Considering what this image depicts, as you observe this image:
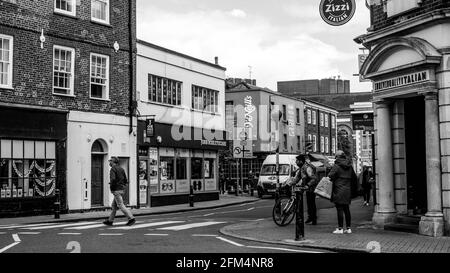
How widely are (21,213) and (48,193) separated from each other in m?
1.44

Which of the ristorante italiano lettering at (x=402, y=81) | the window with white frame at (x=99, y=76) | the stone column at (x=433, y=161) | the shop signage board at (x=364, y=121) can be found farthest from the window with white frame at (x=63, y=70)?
the stone column at (x=433, y=161)

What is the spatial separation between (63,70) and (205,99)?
1129 cm

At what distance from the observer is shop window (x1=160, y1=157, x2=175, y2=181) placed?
1140 inches

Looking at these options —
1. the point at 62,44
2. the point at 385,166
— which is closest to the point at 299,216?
the point at 385,166

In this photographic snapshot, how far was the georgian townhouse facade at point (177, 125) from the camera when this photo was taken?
90.6ft

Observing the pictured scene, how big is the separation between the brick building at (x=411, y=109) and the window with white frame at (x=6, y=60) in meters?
12.8

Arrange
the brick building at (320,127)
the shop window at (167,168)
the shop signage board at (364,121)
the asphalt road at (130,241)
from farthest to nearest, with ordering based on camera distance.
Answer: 1. the brick building at (320,127)
2. the shop window at (167,168)
3. the shop signage board at (364,121)
4. the asphalt road at (130,241)

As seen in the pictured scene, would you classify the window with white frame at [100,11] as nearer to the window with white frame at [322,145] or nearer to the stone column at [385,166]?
the stone column at [385,166]

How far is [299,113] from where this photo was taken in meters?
→ 56.5

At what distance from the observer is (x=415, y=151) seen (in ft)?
49.9
